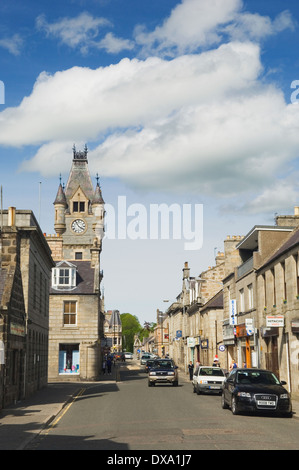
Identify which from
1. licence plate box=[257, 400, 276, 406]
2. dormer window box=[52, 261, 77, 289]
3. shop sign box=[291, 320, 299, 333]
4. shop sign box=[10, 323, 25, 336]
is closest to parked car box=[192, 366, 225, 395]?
shop sign box=[291, 320, 299, 333]

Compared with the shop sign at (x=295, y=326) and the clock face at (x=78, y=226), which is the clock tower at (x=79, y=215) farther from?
the shop sign at (x=295, y=326)

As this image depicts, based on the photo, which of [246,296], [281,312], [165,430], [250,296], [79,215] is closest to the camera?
[165,430]

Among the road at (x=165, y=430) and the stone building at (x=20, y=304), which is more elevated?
the stone building at (x=20, y=304)

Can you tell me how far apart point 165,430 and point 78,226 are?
83511 mm

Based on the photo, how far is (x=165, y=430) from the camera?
15250 mm

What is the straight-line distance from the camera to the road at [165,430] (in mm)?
12688

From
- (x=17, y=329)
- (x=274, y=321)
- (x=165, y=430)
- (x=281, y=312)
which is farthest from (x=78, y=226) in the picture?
(x=165, y=430)

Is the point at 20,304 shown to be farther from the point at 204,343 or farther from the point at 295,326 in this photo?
the point at 204,343

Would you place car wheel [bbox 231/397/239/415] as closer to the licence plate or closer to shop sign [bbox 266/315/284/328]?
the licence plate

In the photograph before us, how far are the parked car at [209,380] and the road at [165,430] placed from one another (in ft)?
22.5

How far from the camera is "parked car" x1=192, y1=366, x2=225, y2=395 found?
29938 mm

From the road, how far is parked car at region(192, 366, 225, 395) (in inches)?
270

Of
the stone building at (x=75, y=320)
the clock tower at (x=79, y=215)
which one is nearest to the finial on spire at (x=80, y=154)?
the clock tower at (x=79, y=215)
